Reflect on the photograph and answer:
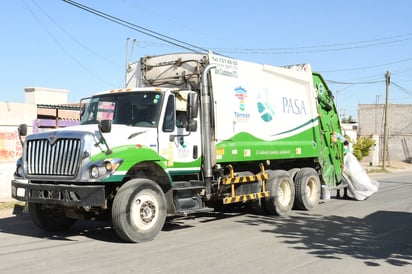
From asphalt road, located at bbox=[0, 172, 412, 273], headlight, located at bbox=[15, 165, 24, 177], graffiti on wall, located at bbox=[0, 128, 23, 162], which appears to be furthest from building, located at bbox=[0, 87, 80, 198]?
headlight, located at bbox=[15, 165, 24, 177]

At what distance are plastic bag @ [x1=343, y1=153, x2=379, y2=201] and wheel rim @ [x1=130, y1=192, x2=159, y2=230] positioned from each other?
8469mm

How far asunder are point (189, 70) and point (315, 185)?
5.20 meters

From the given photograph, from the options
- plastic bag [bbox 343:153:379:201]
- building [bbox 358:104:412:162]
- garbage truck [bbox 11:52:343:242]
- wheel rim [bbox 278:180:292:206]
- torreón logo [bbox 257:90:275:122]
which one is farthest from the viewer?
building [bbox 358:104:412:162]

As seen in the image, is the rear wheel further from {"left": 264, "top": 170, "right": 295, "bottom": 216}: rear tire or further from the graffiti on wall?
the graffiti on wall

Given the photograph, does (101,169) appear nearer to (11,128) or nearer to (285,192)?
(285,192)

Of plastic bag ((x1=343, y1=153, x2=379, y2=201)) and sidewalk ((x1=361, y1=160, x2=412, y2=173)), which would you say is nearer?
plastic bag ((x1=343, y1=153, x2=379, y2=201))

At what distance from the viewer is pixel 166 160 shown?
28.5ft

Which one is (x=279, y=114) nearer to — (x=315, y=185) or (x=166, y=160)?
(x=315, y=185)

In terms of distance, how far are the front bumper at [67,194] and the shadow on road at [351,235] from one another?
3152mm

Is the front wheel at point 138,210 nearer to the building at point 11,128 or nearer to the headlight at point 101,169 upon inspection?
the headlight at point 101,169

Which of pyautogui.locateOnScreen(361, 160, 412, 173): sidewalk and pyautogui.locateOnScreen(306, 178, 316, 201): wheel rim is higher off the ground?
pyautogui.locateOnScreen(306, 178, 316, 201): wheel rim

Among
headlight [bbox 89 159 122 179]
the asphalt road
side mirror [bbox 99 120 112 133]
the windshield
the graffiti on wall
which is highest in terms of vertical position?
the windshield

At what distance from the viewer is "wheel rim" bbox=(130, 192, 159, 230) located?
25.8 ft

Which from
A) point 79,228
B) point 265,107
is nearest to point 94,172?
point 79,228
